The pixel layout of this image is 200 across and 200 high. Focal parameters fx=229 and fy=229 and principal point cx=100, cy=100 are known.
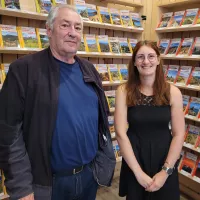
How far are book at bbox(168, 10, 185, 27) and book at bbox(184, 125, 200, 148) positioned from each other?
4.48ft

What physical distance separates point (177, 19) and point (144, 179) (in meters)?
2.27

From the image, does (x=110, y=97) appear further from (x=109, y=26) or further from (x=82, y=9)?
(x=82, y=9)

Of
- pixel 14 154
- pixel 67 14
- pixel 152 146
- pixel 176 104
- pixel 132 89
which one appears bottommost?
pixel 152 146

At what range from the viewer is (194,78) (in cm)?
287

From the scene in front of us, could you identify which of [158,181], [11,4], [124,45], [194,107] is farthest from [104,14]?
[158,181]

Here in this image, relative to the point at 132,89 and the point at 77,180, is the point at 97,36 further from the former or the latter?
the point at 77,180

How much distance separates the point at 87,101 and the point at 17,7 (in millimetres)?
1393

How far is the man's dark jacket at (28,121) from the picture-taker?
116 cm

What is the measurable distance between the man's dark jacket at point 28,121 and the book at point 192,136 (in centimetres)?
214

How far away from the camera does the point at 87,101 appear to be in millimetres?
1399

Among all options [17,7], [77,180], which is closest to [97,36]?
[17,7]

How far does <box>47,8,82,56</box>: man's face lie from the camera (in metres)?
1.31

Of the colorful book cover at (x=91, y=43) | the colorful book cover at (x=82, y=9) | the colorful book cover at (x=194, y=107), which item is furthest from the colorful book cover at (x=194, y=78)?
the colorful book cover at (x=82, y=9)

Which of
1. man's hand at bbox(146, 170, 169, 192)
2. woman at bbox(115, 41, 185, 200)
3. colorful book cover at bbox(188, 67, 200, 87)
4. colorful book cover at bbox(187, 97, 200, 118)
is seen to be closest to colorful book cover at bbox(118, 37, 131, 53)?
Answer: colorful book cover at bbox(188, 67, 200, 87)
